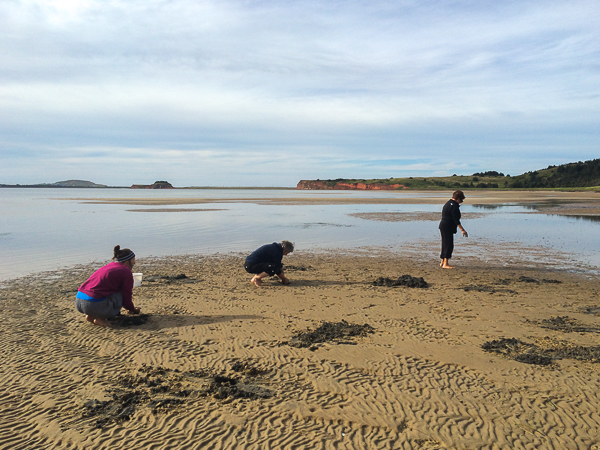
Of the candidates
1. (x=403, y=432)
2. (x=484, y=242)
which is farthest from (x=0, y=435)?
(x=484, y=242)

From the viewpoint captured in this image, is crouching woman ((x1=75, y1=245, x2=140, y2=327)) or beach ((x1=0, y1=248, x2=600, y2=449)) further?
crouching woman ((x1=75, y1=245, x2=140, y2=327))

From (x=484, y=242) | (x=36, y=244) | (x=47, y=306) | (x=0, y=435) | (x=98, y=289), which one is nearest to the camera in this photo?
(x=0, y=435)

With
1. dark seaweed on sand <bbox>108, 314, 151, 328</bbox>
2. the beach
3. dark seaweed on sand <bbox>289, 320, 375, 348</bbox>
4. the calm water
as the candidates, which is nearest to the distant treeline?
the calm water

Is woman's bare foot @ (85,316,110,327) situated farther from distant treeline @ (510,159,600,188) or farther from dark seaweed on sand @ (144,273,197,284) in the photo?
distant treeline @ (510,159,600,188)

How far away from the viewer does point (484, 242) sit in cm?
1794

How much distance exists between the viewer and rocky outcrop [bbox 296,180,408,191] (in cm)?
14643

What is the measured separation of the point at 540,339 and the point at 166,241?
15.4 meters

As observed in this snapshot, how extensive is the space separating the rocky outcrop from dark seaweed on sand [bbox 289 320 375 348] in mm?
134996

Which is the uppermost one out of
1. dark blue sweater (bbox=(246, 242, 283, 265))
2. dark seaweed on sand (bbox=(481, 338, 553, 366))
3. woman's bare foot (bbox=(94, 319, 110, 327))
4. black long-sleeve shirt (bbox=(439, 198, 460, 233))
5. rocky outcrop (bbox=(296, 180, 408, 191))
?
rocky outcrop (bbox=(296, 180, 408, 191))

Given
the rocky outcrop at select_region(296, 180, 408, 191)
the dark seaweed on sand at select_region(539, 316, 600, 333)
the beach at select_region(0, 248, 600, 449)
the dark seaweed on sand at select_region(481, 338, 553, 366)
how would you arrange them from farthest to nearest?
1. the rocky outcrop at select_region(296, 180, 408, 191)
2. the dark seaweed on sand at select_region(539, 316, 600, 333)
3. the dark seaweed on sand at select_region(481, 338, 553, 366)
4. the beach at select_region(0, 248, 600, 449)

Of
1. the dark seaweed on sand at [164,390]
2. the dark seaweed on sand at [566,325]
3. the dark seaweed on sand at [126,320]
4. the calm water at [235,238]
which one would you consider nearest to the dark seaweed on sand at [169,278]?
the dark seaweed on sand at [126,320]

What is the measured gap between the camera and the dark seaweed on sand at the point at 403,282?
986cm

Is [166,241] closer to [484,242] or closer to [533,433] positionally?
[484,242]

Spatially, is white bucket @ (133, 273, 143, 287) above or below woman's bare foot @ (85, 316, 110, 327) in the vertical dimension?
above
